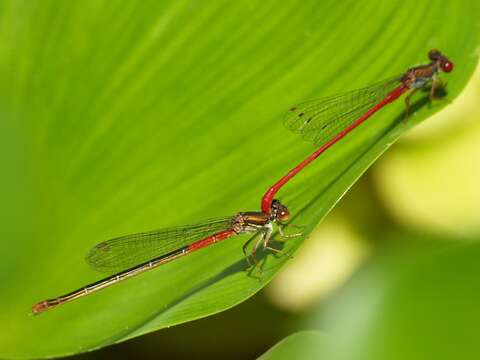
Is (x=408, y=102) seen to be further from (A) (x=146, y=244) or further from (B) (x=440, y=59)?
(A) (x=146, y=244)

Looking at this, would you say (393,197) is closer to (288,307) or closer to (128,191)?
(288,307)

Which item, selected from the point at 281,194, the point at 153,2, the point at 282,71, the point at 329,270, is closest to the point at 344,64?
the point at 282,71

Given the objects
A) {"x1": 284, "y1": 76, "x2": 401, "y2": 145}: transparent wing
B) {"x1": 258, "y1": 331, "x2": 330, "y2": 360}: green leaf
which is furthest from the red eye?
{"x1": 258, "y1": 331, "x2": 330, "y2": 360}: green leaf

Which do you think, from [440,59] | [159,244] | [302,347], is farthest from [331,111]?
[302,347]

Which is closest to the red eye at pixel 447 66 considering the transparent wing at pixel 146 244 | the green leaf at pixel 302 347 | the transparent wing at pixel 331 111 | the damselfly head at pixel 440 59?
the damselfly head at pixel 440 59

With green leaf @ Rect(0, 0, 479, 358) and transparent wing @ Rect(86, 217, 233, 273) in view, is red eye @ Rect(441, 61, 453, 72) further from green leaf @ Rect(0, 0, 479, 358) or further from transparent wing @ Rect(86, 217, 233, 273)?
transparent wing @ Rect(86, 217, 233, 273)

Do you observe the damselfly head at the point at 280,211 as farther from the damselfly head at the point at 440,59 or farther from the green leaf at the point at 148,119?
the damselfly head at the point at 440,59
